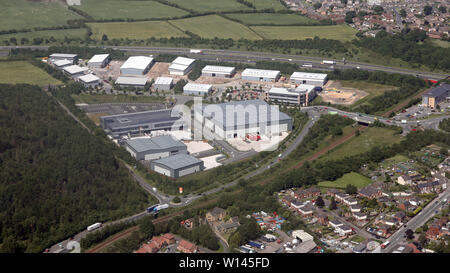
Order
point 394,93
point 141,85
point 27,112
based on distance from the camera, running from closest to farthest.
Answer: point 27,112
point 394,93
point 141,85

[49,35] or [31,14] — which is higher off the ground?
[31,14]

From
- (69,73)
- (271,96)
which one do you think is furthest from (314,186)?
(69,73)

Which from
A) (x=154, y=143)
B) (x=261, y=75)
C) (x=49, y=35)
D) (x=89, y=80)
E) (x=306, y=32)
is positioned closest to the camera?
(x=154, y=143)

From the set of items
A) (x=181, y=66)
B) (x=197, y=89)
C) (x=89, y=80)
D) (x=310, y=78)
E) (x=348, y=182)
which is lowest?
(x=348, y=182)

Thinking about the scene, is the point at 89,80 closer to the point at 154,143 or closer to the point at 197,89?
Answer: the point at 197,89

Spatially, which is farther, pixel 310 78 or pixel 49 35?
pixel 49 35

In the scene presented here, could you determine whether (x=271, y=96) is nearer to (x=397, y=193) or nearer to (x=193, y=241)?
(x=397, y=193)

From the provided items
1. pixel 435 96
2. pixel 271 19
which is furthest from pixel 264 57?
pixel 435 96

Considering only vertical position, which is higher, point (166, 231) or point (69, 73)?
point (69, 73)
